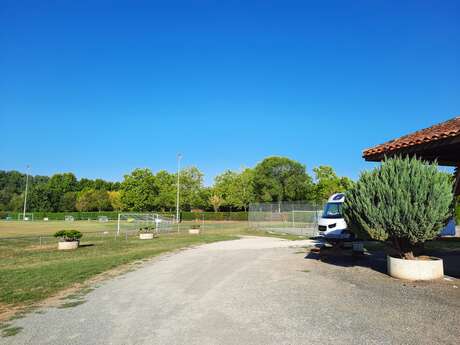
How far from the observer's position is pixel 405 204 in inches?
361

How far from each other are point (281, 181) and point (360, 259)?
216 ft

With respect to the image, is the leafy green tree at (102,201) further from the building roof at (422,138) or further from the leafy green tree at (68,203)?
A: the building roof at (422,138)

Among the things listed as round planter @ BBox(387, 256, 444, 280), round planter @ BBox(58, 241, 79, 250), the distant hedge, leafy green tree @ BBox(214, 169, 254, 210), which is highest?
leafy green tree @ BBox(214, 169, 254, 210)

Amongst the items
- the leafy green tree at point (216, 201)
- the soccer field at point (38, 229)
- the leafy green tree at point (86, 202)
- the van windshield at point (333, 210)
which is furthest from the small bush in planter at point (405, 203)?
the leafy green tree at point (86, 202)

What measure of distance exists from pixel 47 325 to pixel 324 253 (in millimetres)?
11852

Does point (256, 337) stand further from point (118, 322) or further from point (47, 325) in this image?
point (47, 325)

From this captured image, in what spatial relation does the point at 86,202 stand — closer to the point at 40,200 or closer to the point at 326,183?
the point at 40,200

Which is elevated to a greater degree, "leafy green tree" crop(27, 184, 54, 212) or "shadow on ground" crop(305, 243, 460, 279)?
"leafy green tree" crop(27, 184, 54, 212)

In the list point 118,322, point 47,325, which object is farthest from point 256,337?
point 47,325

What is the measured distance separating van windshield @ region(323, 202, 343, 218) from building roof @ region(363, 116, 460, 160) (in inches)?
264

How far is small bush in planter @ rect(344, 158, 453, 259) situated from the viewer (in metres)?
9.16

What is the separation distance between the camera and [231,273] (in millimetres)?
11406

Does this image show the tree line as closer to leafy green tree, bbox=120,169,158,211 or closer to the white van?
leafy green tree, bbox=120,169,158,211

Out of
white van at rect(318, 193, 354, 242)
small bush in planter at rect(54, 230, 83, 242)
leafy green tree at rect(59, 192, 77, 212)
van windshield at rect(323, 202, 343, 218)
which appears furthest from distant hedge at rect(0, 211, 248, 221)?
white van at rect(318, 193, 354, 242)
